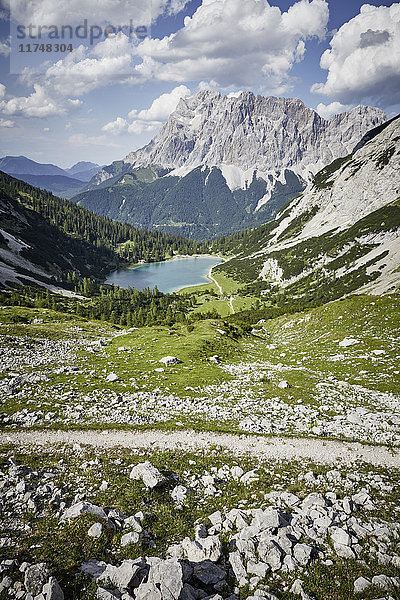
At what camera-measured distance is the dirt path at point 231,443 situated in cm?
1694

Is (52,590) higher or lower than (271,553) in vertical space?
higher

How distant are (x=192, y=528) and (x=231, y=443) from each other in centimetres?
755

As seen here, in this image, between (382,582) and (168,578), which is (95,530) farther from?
(382,582)

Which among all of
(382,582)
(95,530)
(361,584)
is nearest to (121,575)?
(95,530)

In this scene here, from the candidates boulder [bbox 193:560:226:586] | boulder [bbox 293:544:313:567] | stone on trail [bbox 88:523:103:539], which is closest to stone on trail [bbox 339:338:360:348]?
boulder [bbox 293:544:313:567]

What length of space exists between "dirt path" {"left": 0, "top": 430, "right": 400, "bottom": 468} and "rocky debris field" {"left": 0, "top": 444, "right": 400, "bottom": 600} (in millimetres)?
1167

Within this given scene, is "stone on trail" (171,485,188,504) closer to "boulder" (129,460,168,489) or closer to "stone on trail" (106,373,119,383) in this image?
"boulder" (129,460,168,489)

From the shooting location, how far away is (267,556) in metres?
9.72

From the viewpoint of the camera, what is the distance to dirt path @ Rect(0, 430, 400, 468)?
16.9 meters

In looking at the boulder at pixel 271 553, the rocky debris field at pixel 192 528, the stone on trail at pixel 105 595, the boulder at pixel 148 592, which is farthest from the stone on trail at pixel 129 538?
the boulder at pixel 271 553

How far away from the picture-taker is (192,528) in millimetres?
11539

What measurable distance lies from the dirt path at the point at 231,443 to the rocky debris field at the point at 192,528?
1.17 meters

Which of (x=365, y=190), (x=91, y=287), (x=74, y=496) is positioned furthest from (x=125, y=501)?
(x=365, y=190)

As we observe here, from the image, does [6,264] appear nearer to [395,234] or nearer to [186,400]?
[186,400]
